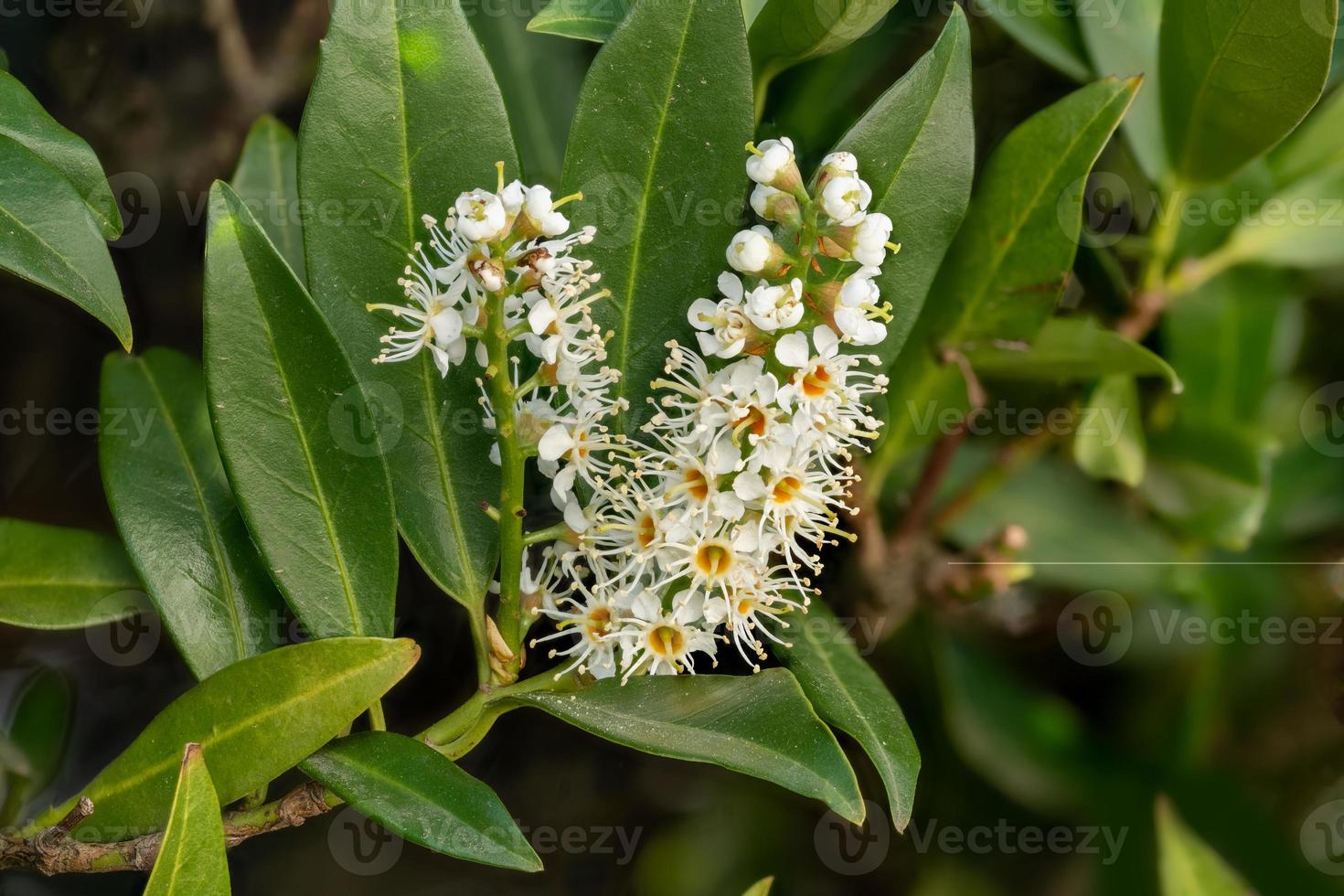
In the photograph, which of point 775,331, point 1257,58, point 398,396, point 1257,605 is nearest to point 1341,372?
point 1257,605

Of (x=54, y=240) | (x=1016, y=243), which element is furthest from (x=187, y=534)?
(x=1016, y=243)

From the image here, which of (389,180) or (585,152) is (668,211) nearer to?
(585,152)

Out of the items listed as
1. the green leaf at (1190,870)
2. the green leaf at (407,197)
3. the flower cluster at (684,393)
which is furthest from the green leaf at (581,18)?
the green leaf at (1190,870)

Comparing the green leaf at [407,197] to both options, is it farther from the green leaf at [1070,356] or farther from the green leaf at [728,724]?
the green leaf at [1070,356]

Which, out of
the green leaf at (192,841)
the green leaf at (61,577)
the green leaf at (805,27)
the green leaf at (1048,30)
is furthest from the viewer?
the green leaf at (1048,30)

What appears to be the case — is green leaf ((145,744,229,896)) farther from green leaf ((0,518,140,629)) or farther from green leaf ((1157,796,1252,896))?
green leaf ((1157,796,1252,896))

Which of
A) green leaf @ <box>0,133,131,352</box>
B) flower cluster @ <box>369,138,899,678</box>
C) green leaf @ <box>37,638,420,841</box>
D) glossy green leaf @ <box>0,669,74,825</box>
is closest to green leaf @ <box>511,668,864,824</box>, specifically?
A: flower cluster @ <box>369,138,899,678</box>
